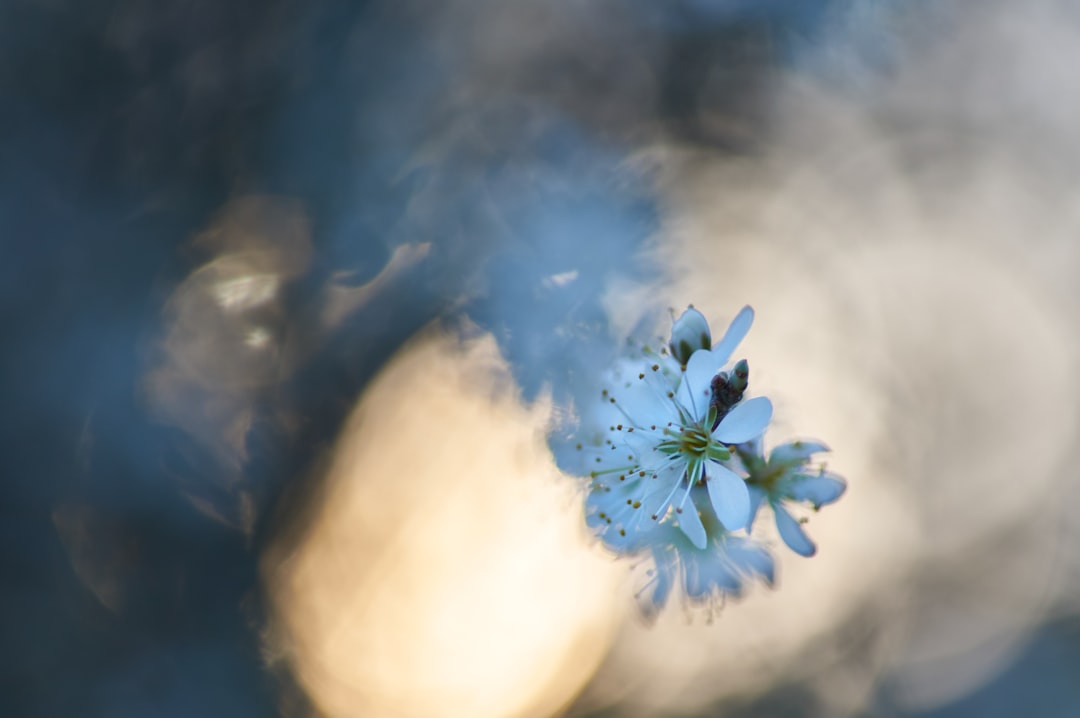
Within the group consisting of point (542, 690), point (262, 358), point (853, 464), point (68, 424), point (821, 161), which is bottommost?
point (542, 690)

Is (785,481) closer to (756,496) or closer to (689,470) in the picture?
(756,496)

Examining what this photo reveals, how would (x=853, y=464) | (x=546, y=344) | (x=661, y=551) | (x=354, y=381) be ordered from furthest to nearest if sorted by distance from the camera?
(x=853, y=464)
(x=354, y=381)
(x=546, y=344)
(x=661, y=551)

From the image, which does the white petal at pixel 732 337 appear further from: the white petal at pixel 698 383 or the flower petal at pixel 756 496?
the flower petal at pixel 756 496

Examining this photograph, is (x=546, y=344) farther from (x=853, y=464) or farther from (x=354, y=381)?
(x=853, y=464)

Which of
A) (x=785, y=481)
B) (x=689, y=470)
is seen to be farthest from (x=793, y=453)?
(x=689, y=470)

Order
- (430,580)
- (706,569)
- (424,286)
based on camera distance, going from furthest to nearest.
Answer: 1. (430,580)
2. (424,286)
3. (706,569)

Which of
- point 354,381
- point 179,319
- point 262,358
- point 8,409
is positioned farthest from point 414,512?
point 8,409

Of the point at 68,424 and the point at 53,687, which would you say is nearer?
the point at 68,424
